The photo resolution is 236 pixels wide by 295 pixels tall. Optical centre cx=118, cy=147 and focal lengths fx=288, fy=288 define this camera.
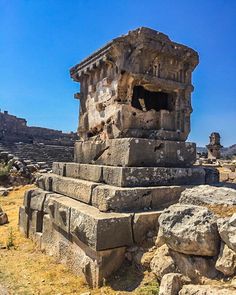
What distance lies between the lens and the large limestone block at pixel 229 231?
7.97 ft

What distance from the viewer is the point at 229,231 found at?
2490 millimetres

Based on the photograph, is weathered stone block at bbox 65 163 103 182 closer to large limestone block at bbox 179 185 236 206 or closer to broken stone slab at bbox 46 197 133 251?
broken stone slab at bbox 46 197 133 251

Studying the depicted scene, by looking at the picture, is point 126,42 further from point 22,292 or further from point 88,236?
point 22,292

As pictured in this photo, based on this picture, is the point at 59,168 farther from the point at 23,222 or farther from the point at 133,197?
the point at 133,197

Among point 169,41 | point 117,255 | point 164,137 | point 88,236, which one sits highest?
point 169,41

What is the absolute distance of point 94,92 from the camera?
6.12 m

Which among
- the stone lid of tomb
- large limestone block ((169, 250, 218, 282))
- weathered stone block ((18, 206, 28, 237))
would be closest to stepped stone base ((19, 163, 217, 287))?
weathered stone block ((18, 206, 28, 237))

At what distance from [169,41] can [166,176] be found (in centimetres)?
A: 246

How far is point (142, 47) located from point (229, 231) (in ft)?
11.3

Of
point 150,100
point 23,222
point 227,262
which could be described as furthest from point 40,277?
point 150,100

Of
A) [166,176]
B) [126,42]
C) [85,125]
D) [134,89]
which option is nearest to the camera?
[166,176]

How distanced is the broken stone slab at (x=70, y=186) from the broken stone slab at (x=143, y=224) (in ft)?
3.37

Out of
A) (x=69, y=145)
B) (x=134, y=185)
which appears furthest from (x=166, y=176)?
(x=69, y=145)

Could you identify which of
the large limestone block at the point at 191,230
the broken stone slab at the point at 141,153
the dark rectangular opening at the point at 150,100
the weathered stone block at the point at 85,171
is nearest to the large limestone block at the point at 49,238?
the weathered stone block at the point at 85,171
